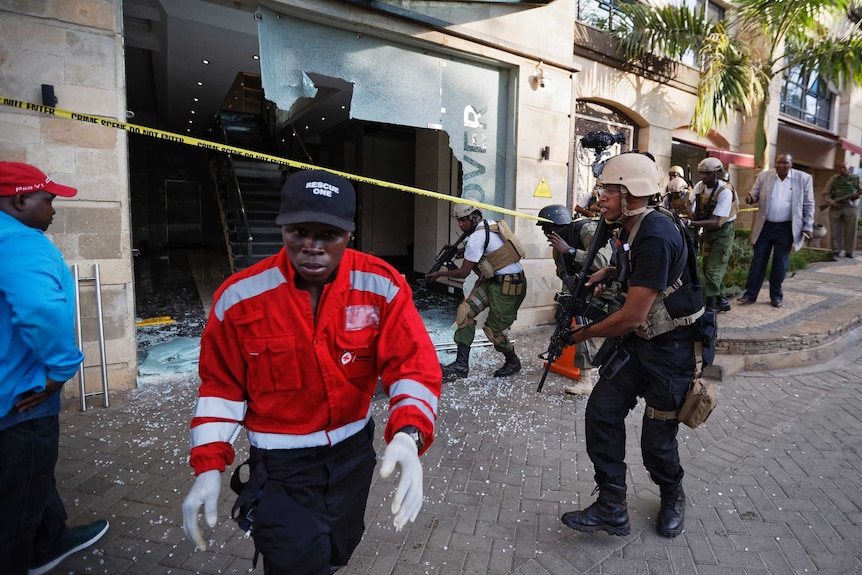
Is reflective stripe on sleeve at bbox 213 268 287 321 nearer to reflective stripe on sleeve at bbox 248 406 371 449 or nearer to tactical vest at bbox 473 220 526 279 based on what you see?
reflective stripe on sleeve at bbox 248 406 371 449

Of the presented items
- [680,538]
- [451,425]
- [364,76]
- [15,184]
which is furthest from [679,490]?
[364,76]

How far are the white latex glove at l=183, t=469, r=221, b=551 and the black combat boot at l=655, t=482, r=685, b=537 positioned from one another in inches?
92.0

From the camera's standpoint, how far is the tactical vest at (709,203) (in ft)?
19.6

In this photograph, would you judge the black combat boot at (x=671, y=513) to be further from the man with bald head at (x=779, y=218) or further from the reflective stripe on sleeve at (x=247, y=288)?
the man with bald head at (x=779, y=218)

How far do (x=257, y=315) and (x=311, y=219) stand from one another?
0.38 m

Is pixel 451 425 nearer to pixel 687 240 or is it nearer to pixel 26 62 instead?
pixel 687 240

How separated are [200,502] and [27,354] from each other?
1.06m

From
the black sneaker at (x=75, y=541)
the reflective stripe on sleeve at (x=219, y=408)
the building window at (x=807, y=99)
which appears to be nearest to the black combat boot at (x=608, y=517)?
the reflective stripe on sleeve at (x=219, y=408)

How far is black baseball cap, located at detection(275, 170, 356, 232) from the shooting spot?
1489 mm

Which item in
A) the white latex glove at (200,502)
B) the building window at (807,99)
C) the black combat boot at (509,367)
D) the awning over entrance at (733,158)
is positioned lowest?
the black combat boot at (509,367)

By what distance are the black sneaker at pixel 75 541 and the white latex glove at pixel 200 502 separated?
1.42 m

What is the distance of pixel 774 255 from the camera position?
22.4ft

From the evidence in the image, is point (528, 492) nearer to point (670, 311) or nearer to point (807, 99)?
point (670, 311)

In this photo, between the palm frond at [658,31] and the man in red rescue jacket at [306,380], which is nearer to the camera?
the man in red rescue jacket at [306,380]
